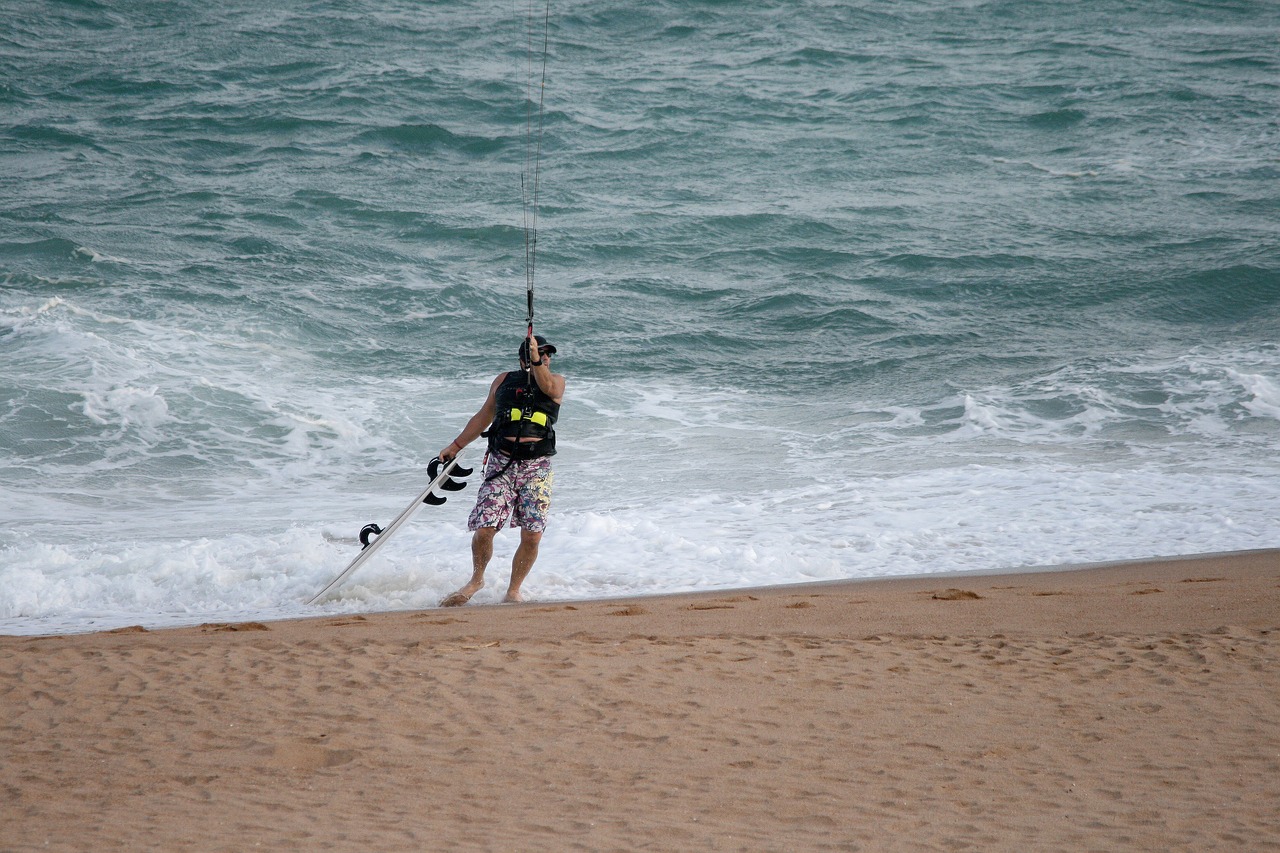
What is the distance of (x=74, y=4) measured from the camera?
2105 cm

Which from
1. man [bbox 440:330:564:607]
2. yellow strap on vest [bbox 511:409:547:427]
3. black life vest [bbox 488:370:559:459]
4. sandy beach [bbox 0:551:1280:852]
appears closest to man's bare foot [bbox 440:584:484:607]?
man [bbox 440:330:564:607]

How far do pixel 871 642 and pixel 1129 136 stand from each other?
617 inches

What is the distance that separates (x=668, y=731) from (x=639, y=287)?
10.5 m

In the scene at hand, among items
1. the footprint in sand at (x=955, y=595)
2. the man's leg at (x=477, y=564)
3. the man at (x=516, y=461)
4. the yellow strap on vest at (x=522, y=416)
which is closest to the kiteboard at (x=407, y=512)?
the man at (x=516, y=461)

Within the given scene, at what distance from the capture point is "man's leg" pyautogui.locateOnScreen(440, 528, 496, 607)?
5875 mm

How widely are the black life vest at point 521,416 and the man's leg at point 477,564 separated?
0.47 meters

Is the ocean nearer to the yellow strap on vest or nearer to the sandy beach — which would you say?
the yellow strap on vest

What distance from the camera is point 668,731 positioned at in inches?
146

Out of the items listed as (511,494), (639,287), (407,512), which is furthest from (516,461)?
(639,287)

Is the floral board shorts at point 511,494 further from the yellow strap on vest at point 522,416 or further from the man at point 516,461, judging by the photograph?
the yellow strap on vest at point 522,416

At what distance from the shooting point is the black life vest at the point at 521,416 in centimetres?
575

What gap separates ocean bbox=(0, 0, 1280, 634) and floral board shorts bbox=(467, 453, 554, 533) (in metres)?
0.54

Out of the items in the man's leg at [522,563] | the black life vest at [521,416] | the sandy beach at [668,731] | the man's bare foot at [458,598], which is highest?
the black life vest at [521,416]

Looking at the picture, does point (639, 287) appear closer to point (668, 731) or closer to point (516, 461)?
point (516, 461)
